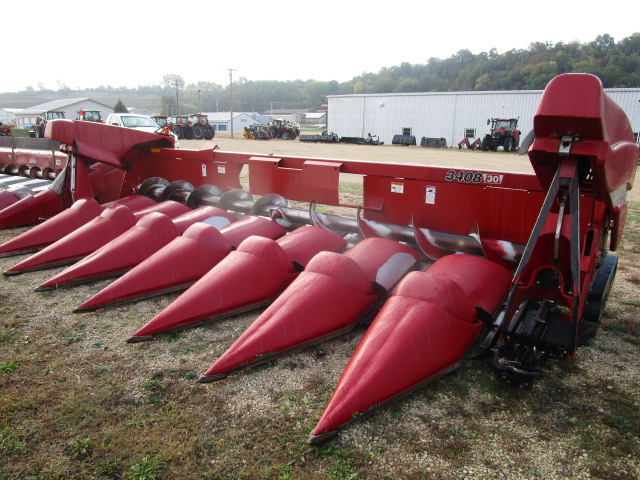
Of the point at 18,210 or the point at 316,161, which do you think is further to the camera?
the point at 18,210

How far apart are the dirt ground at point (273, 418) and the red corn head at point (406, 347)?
12 centimetres

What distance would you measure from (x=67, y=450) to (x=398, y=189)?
2.97 meters

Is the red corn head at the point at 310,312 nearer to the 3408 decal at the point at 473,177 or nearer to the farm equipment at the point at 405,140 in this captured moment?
the 3408 decal at the point at 473,177

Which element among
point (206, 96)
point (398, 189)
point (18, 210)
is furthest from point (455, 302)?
point (206, 96)

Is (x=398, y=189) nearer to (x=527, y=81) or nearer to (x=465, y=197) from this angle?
(x=465, y=197)

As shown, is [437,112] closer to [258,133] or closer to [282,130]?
[282,130]

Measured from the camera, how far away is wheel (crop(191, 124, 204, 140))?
30.0m

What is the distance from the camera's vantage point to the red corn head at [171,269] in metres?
3.13

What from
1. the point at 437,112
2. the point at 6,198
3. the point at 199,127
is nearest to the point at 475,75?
the point at 437,112

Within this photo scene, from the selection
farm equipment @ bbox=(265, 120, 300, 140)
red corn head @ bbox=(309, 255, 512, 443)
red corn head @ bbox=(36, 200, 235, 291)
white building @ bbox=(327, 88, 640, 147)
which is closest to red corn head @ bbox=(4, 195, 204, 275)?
red corn head @ bbox=(36, 200, 235, 291)

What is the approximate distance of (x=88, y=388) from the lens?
2248mm

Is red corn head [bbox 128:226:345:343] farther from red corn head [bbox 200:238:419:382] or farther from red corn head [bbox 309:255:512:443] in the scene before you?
red corn head [bbox 309:255:512:443]

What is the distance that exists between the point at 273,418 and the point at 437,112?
3400cm

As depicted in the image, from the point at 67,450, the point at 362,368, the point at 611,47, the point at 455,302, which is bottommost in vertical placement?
the point at 67,450
